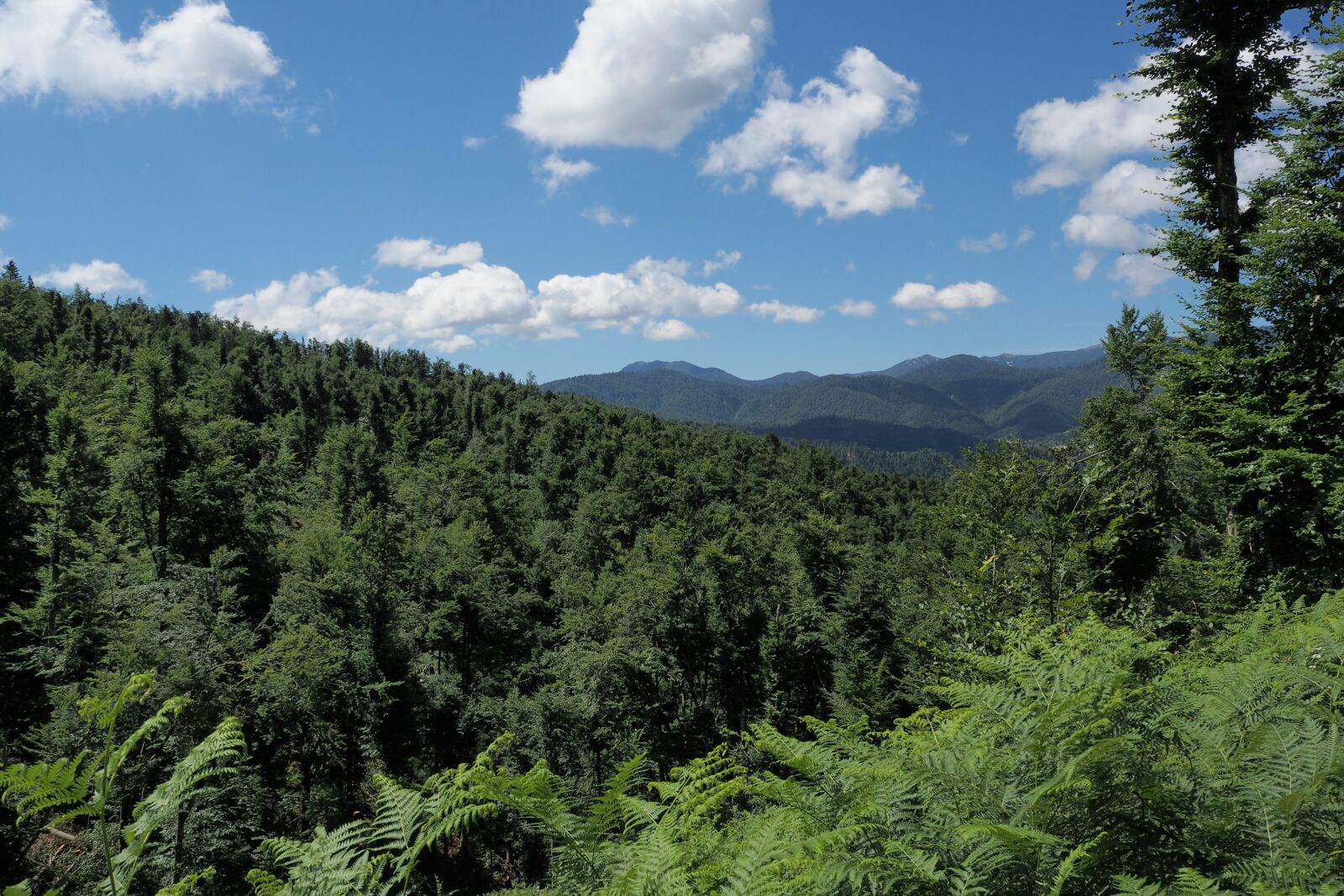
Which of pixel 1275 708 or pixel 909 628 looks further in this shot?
pixel 909 628

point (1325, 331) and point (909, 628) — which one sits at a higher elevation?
point (1325, 331)

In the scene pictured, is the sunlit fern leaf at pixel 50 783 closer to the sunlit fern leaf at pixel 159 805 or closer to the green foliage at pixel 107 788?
the green foliage at pixel 107 788

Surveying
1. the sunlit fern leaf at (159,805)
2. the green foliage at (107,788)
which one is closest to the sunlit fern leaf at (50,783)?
the green foliage at (107,788)

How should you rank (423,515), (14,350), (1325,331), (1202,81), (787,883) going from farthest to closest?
1. (14,350)
2. (423,515)
3. (1202,81)
4. (1325,331)
5. (787,883)

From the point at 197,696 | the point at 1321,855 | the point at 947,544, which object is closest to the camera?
the point at 1321,855

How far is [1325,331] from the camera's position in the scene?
32.0ft

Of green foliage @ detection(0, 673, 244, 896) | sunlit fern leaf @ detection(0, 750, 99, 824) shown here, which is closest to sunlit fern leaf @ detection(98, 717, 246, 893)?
green foliage @ detection(0, 673, 244, 896)

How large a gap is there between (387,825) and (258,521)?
3145 centimetres

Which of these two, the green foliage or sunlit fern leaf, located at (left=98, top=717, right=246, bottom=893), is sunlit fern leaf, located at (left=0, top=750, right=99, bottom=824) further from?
sunlit fern leaf, located at (left=98, top=717, right=246, bottom=893)

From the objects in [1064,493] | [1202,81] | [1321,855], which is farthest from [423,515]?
[1321,855]

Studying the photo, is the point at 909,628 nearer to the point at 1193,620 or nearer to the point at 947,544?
the point at 947,544

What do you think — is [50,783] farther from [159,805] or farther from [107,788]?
[159,805]

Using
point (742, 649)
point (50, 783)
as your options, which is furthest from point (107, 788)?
point (742, 649)

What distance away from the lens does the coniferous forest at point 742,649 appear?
9.51 ft
